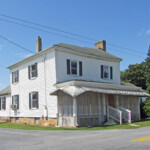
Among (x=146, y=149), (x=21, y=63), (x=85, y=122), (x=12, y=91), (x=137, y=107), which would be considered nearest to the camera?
(x=146, y=149)

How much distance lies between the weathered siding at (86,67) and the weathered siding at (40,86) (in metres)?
0.52

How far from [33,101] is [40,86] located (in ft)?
6.21

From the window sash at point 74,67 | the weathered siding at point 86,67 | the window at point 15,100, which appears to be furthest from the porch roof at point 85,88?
the window at point 15,100

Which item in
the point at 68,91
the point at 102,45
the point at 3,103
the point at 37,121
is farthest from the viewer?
the point at 3,103

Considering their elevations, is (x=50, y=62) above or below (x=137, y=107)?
above

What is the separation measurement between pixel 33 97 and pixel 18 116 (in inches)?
148

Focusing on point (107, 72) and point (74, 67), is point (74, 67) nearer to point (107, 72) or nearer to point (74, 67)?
point (74, 67)

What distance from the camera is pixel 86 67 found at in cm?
2042

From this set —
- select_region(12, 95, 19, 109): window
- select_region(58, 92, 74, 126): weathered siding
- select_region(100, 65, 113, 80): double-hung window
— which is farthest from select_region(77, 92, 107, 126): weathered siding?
select_region(12, 95, 19, 109): window

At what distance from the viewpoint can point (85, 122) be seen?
15875 millimetres

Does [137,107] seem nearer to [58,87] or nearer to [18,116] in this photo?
[58,87]

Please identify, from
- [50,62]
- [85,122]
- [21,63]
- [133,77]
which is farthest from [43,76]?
[133,77]

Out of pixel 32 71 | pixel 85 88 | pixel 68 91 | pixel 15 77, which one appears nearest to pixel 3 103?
pixel 15 77

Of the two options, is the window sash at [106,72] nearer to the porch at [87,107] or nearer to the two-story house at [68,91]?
the two-story house at [68,91]
